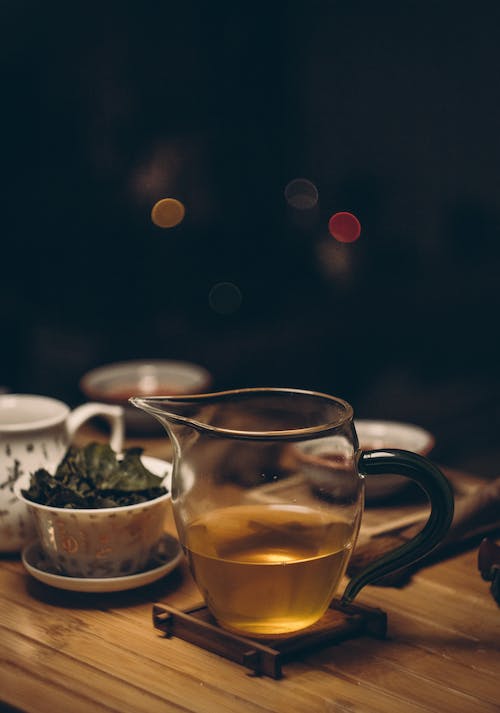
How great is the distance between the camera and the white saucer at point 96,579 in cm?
91

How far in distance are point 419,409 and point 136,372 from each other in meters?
1.05

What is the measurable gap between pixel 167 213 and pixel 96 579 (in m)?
1.25

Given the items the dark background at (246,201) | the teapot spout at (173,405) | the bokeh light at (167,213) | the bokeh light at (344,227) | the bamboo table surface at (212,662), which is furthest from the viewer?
the bokeh light at (167,213)

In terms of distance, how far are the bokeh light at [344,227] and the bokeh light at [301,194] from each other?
0.18 ft

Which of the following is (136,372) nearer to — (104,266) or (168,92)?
(104,266)

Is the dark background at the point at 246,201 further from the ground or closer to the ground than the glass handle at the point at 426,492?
further from the ground

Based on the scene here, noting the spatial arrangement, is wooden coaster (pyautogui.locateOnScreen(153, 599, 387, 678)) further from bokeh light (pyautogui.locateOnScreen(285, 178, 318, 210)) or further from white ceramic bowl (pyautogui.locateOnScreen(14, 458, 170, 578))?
bokeh light (pyautogui.locateOnScreen(285, 178, 318, 210))

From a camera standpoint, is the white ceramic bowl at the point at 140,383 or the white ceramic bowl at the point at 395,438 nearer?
the white ceramic bowl at the point at 395,438

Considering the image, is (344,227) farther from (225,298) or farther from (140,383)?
(140,383)

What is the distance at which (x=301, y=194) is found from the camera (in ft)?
6.26

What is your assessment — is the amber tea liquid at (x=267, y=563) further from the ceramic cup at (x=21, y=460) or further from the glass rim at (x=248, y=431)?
the ceramic cup at (x=21, y=460)

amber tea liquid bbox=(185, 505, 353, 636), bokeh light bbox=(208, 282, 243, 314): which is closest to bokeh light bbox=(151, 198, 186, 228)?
bokeh light bbox=(208, 282, 243, 314)

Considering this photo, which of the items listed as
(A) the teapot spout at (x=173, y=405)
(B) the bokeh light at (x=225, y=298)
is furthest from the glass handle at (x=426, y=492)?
(B) the bokeh light at (x=225, y=298)

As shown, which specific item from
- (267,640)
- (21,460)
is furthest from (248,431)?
(21,460)
